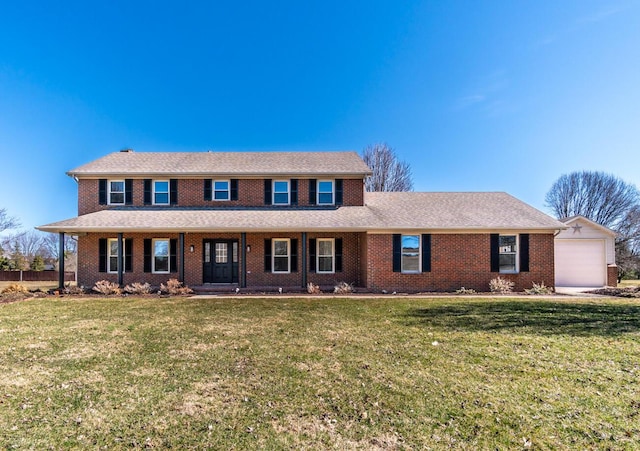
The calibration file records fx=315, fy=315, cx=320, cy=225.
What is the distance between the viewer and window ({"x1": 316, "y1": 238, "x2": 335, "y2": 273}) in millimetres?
14998

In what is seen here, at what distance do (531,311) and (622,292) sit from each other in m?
7.15

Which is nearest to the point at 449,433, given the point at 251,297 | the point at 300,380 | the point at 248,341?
the point at 300,380

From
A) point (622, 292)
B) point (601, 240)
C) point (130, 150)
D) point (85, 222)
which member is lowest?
point (622, 292)

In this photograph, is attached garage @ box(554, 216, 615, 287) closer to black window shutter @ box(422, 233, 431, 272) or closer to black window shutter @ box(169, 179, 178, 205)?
black window shutter @ box(422, 233, 431, 272)


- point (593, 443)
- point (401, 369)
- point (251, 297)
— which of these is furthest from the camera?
point (251, 297)

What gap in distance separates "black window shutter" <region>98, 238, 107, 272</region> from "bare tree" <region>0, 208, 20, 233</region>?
3033 centimetres

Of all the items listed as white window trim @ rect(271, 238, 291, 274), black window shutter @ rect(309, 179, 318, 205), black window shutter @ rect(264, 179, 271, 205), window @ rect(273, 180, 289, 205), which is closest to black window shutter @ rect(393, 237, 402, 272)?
black window shutter @ rect(309, 179, 318, 205)

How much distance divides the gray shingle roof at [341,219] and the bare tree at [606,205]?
59.9ft

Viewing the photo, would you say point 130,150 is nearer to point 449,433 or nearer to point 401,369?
point 401,369

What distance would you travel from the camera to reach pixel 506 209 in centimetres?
1542

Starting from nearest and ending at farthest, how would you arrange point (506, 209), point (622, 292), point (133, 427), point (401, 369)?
1. point (133, 427)
2. point (401, 369)
3. point (622, 292)
4. point (506, 209)

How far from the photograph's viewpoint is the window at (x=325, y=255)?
1500cm

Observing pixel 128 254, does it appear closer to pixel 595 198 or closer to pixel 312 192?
pixel 312 192

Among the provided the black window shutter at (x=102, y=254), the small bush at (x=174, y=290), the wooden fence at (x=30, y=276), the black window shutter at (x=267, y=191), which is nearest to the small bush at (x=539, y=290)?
the black window shutter at (x=267, y=191)
